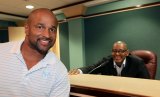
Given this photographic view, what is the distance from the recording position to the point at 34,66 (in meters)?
1.05

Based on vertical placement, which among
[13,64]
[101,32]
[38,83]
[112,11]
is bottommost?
[38,83]

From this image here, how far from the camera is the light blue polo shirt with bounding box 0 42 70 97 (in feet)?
3.30

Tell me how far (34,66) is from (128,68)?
1437 millimetres

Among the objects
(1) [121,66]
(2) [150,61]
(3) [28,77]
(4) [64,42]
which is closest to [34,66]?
(3) [28,77]

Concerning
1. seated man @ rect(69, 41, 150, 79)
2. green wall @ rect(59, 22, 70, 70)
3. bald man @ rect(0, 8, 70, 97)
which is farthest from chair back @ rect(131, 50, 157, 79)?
green wall @ rect(59, 22, 70, 70)

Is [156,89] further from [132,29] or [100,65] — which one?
[132,29]

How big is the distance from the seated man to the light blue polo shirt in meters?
1.00

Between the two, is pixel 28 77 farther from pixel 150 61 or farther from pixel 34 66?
pixel 150 61

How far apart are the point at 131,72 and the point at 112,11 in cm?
192

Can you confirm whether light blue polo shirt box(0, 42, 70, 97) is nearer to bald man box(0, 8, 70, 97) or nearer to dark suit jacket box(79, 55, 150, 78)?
bald man box(0, 8, 70, 97)

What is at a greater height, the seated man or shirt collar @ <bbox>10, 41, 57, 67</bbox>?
shirt collar @ <bbox>10, 41, 57, 67</bbox>

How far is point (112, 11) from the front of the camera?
3775 mm

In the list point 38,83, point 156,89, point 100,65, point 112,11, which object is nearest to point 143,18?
point 112,11

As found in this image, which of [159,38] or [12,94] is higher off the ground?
[159,38]
